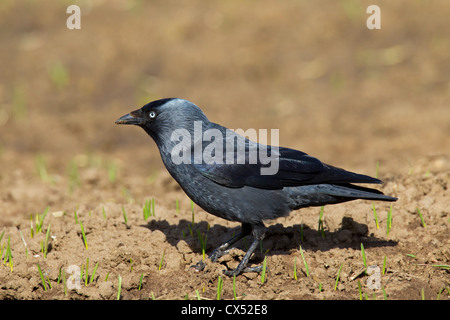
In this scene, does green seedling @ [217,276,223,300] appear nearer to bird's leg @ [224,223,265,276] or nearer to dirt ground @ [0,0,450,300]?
dirt ground @ [0,0,450,300]

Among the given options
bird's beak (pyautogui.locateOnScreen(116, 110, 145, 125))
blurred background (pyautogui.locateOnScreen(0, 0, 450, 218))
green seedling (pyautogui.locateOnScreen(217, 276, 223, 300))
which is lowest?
green seedling (pyautogui.locateOnScreen(217, 276, 223, 300))

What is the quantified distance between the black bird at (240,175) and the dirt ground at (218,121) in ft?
1.38

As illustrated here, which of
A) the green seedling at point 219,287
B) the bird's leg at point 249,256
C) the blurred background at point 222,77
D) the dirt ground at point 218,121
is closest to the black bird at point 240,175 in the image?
the bird's leg at point 249,256

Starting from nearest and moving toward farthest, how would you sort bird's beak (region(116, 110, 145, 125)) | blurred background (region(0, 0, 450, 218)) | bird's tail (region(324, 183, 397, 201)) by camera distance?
bird's tail (region(324, 183, 397, 201)) → bird's beak (region(116, 110, 145, 125)) → blurred background (region(0, 0, 450, 218))

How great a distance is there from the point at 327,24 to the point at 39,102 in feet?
19.3

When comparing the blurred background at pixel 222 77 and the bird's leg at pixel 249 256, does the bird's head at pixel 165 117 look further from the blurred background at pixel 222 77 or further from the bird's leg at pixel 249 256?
the blurred background at pixel 222 77

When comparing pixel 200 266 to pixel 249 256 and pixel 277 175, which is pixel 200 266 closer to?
pixel 249 256

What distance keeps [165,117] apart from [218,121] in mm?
5037

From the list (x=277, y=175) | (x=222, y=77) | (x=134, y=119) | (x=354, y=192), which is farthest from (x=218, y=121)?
(x=354, y=192)

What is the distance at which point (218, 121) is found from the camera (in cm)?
953

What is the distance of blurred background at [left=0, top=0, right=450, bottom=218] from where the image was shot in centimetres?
854

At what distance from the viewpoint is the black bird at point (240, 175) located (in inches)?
169

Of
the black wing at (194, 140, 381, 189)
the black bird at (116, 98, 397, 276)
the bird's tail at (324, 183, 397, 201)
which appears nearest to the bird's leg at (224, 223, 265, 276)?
the black bird at (116, 98, 397, 276)

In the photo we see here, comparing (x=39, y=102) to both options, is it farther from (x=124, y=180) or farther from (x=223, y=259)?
(x=223, y=259)
